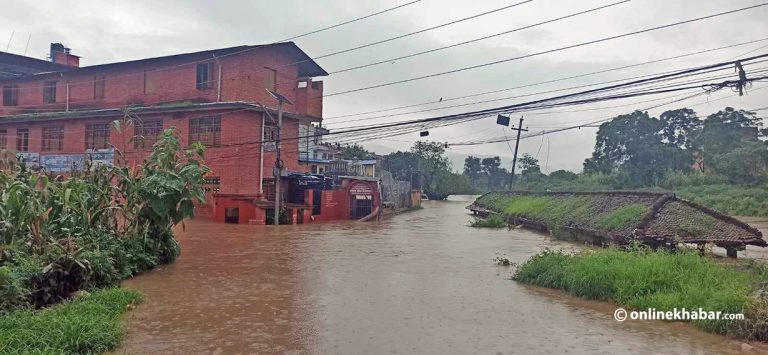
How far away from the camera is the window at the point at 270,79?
3080 cm

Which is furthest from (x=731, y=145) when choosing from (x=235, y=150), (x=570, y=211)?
(x=235, y=150)

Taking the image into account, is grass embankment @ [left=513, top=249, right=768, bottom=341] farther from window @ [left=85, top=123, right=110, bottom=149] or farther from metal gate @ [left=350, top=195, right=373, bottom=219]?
window @ [left=85, top=123, right=110, bottom=149]

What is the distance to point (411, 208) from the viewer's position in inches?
1832

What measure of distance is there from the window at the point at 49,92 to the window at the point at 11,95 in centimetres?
280

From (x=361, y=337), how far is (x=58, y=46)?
42385mm

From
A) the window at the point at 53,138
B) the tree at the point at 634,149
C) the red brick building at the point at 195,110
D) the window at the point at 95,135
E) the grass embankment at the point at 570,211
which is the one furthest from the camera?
the tree at the point at 634,149

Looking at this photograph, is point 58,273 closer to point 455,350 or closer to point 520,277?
point 455,350

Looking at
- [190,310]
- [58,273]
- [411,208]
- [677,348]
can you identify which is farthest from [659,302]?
[411,208]

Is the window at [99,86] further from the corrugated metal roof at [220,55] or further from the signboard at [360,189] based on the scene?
the signboard at [360,189]

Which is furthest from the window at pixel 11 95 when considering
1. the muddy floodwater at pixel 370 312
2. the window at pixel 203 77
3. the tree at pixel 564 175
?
the tree at pixel 564 175

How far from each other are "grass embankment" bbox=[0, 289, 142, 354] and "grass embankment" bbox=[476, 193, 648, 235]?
14848 mm

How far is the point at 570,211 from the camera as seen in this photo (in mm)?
23172

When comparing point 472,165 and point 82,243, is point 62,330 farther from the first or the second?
point 472,165

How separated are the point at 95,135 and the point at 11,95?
31.4ft
